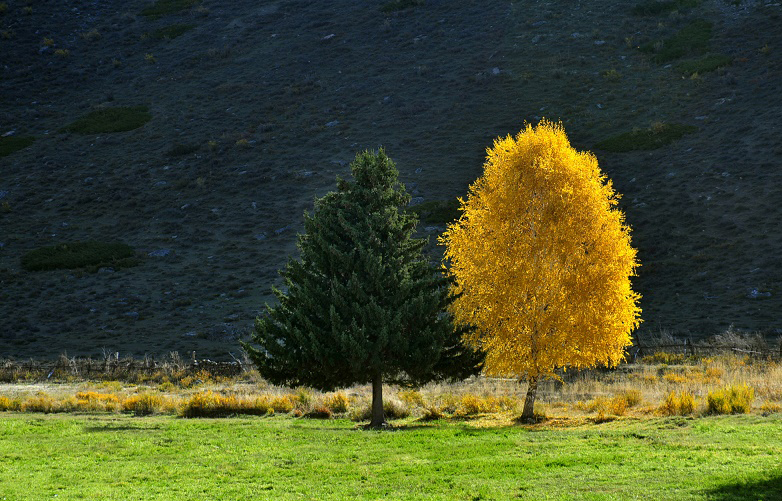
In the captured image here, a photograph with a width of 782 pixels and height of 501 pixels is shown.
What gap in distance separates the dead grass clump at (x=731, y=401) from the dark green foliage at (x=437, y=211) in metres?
27.9

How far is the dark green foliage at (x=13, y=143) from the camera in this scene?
68.1 metres

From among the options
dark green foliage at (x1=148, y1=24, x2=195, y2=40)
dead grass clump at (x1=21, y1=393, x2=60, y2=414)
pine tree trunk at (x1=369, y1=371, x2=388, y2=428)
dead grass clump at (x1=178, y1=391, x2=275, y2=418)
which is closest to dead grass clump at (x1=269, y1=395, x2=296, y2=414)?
dead grass clump at (x1=178, y1=391, x2=275, y2=418)

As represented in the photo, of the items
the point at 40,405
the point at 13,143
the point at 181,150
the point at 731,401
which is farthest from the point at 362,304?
the point at 13,143

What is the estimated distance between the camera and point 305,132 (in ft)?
220

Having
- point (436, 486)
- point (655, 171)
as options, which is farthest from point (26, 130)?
point (436, 486)

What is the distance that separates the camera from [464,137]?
62000 millimetres

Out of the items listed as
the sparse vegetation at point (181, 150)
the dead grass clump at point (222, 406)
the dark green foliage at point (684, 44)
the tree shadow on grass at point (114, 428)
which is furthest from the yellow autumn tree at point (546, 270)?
the dark green foliage at point (684, 44)

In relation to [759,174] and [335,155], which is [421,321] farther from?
[335,155]

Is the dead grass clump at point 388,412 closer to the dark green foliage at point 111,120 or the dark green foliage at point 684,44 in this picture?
the dark green foliage at point 684,44

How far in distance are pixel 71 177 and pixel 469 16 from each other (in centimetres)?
4517

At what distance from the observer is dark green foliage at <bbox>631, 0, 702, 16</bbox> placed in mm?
76000

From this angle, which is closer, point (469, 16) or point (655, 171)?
point (655, 171)

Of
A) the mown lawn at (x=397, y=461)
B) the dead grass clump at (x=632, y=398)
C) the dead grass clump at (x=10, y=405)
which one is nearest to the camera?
the mown lawn at (x=397, y=461)

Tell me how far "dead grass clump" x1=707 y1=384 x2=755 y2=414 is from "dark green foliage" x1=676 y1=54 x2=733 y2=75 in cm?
4846
